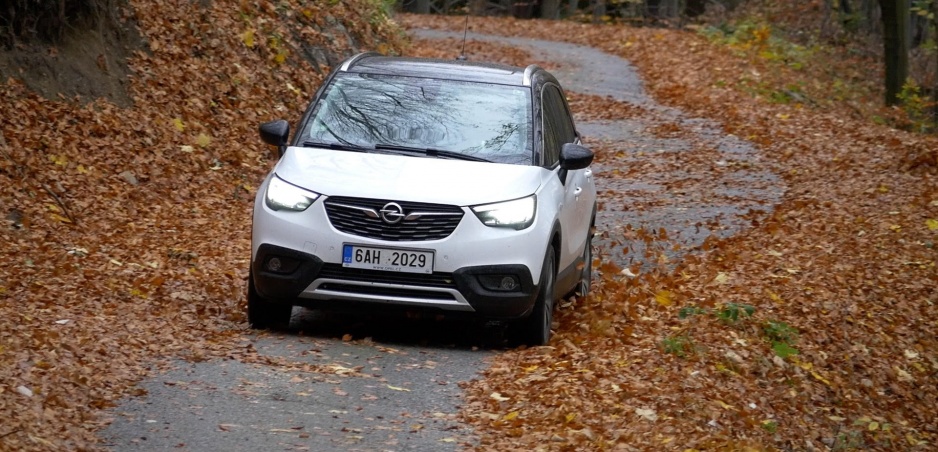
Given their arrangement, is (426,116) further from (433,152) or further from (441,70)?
(441,70)

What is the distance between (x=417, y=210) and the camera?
27.1ft

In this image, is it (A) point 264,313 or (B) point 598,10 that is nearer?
(A) point 264,313

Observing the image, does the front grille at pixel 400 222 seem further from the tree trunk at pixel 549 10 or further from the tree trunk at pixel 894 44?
the tree trunk at pixel 549 10

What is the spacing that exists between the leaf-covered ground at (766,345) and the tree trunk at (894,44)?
972 cm

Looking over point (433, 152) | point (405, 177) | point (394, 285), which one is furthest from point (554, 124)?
point (394, 285)

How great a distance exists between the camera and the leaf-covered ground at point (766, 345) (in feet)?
23.8

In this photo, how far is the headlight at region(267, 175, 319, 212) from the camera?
8.41 meters

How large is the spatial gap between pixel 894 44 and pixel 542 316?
21.7 metres

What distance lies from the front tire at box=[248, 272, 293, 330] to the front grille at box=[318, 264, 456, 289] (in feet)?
1.89

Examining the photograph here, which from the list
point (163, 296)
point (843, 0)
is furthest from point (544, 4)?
point (163, 296)

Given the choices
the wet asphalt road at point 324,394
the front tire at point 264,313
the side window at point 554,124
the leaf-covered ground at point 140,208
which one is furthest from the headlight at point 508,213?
the leaf-covered ground at point 140,208

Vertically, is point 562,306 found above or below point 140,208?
above

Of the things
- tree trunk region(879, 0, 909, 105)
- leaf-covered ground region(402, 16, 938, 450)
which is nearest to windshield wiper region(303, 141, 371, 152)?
leaf-covered ground region(402, 16, 938, 450)

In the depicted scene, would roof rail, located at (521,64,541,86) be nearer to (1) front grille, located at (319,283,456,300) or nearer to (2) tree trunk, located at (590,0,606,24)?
(1) front grille, located at (319,283,456,300)
